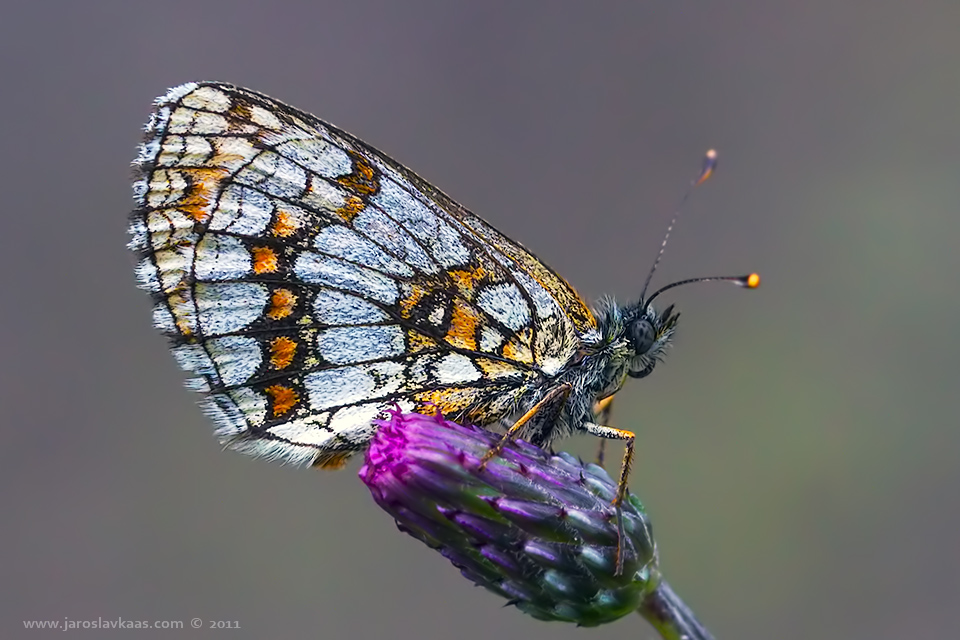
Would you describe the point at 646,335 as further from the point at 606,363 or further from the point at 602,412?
the point at 602,412

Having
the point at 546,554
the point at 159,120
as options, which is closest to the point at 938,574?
the point at 546,554

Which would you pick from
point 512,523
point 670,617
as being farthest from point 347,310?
point 670,617

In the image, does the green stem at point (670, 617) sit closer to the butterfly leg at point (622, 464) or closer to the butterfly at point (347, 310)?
the butterfly leg at point (622, 464)

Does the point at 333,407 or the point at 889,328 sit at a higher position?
the point at 889,328

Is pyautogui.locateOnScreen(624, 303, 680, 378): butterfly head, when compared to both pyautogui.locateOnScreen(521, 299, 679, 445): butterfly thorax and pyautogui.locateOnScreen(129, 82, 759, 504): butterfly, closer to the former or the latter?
pyautogui.locateOnScreen(521, 299, 679, 445): butterfly thorax

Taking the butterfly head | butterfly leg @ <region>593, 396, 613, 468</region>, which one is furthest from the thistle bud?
the butterfly head

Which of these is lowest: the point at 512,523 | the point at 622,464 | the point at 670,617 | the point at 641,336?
the point at 670,617

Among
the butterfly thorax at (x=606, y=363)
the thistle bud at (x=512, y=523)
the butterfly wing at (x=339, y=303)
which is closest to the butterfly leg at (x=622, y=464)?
the thistle bud at (x=512, y=523)

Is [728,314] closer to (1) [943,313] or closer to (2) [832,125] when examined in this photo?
(1) [943,313]
